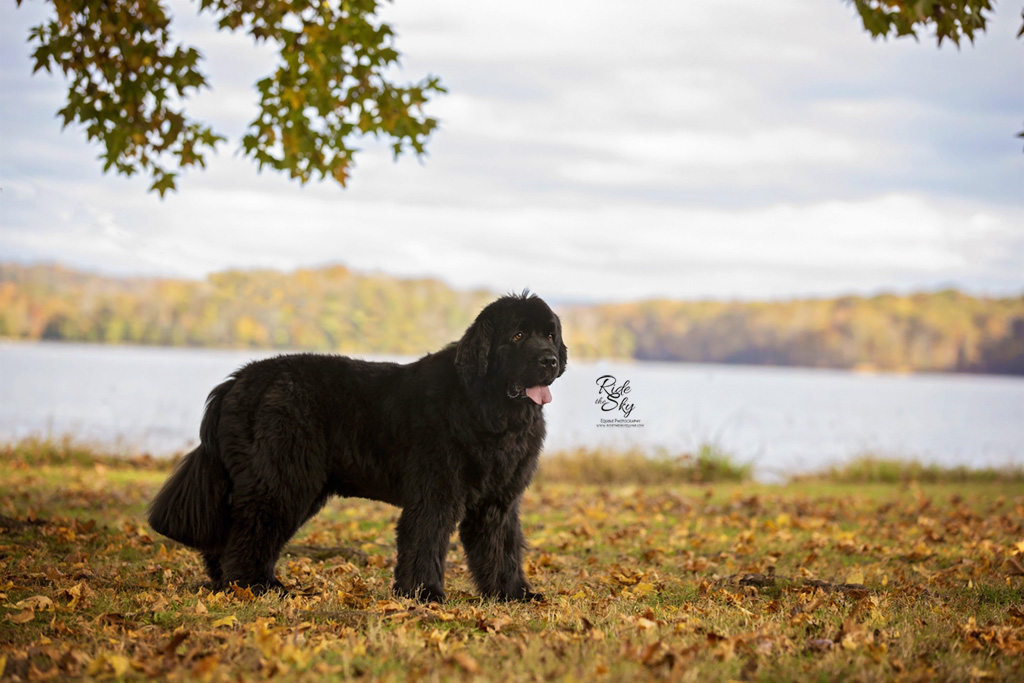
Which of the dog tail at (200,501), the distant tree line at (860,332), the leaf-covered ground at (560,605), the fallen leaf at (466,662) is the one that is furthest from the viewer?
the distant tree line at (860,332)

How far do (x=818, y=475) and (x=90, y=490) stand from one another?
13074 mm

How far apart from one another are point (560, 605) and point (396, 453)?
147 cm

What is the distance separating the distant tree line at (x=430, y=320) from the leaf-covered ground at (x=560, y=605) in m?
5.52

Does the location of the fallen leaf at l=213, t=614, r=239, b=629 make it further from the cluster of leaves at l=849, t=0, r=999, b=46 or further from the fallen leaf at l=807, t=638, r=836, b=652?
the cluster of leaves at l=849, t=0, r=999, b=46

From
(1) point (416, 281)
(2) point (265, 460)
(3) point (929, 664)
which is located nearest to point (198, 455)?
(2) point (265, 460)

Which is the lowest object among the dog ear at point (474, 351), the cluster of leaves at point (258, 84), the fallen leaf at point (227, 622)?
the fallen leaf at point (227, 622)

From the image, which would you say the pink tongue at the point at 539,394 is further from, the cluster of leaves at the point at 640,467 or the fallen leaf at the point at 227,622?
the cluster of leaves at the point at 640,467

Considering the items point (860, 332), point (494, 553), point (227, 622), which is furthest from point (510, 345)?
point (860, 332)

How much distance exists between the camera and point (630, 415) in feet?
27.2

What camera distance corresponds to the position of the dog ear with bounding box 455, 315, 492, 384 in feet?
17.5

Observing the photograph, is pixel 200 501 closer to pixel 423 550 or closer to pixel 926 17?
pixel 423 550

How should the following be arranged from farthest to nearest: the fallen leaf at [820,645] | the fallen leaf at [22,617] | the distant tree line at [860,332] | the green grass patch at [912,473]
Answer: the distant tree line at [860,332] < the green grass patch at [912,473] < the fallen leaf at [22,617] < the fallen leaf at [820,645]

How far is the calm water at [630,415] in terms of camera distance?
15.4m

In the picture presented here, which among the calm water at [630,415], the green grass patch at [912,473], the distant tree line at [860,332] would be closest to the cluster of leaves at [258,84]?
the calm water at [630,415]
